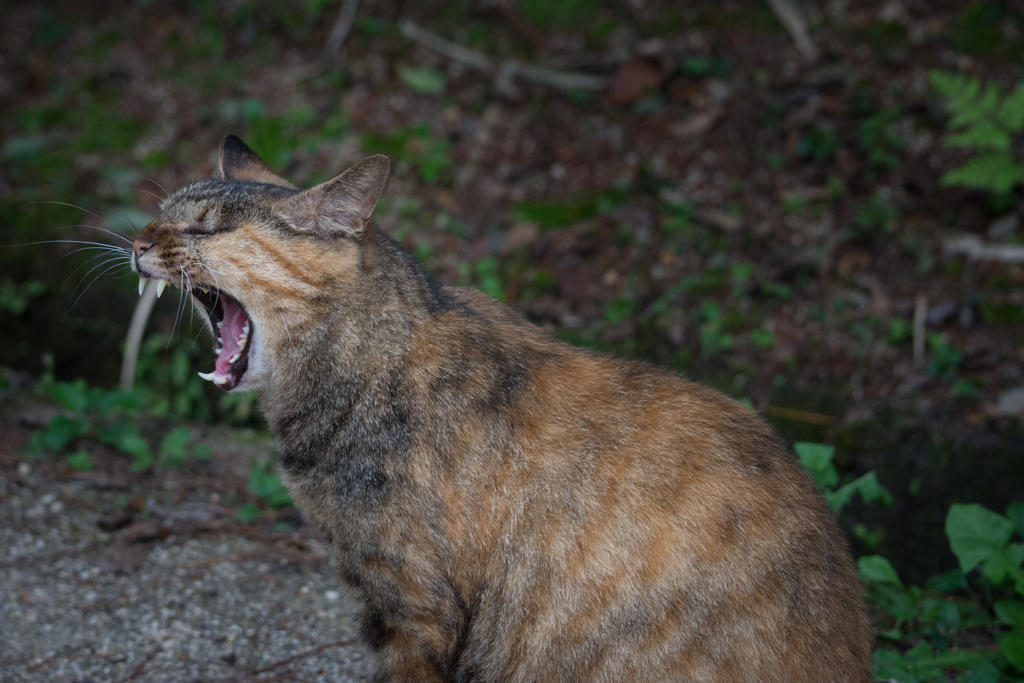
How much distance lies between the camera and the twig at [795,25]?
6488 millimetres

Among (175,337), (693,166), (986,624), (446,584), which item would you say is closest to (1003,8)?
(693,166)

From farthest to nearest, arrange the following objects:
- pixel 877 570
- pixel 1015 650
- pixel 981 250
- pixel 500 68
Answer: pixel 500 68
pixel 981 250
pixel 877 570
pixel 1015 650

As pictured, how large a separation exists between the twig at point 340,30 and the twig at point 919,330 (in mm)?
5531

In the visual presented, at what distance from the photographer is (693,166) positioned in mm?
6281

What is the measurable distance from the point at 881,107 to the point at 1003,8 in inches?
46.0

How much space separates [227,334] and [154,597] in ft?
5.05

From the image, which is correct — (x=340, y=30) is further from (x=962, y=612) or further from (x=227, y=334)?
(x=962, y=612)

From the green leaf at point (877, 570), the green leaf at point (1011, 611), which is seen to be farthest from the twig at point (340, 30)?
the green leaf at point (1011, 611)

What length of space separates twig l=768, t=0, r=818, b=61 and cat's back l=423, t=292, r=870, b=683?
15.3 feet

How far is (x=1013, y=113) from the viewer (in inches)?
197

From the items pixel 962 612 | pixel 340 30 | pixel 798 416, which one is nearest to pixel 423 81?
pixel 340 30

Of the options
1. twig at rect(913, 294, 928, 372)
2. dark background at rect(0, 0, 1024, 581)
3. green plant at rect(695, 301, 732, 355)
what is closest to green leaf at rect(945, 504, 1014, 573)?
dark background at rect(0, 0, 1024, 581)

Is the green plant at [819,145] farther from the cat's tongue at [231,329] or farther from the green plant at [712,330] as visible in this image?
the cat's tongue at [231,329]

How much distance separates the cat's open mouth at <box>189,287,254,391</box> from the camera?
302 centimetres
